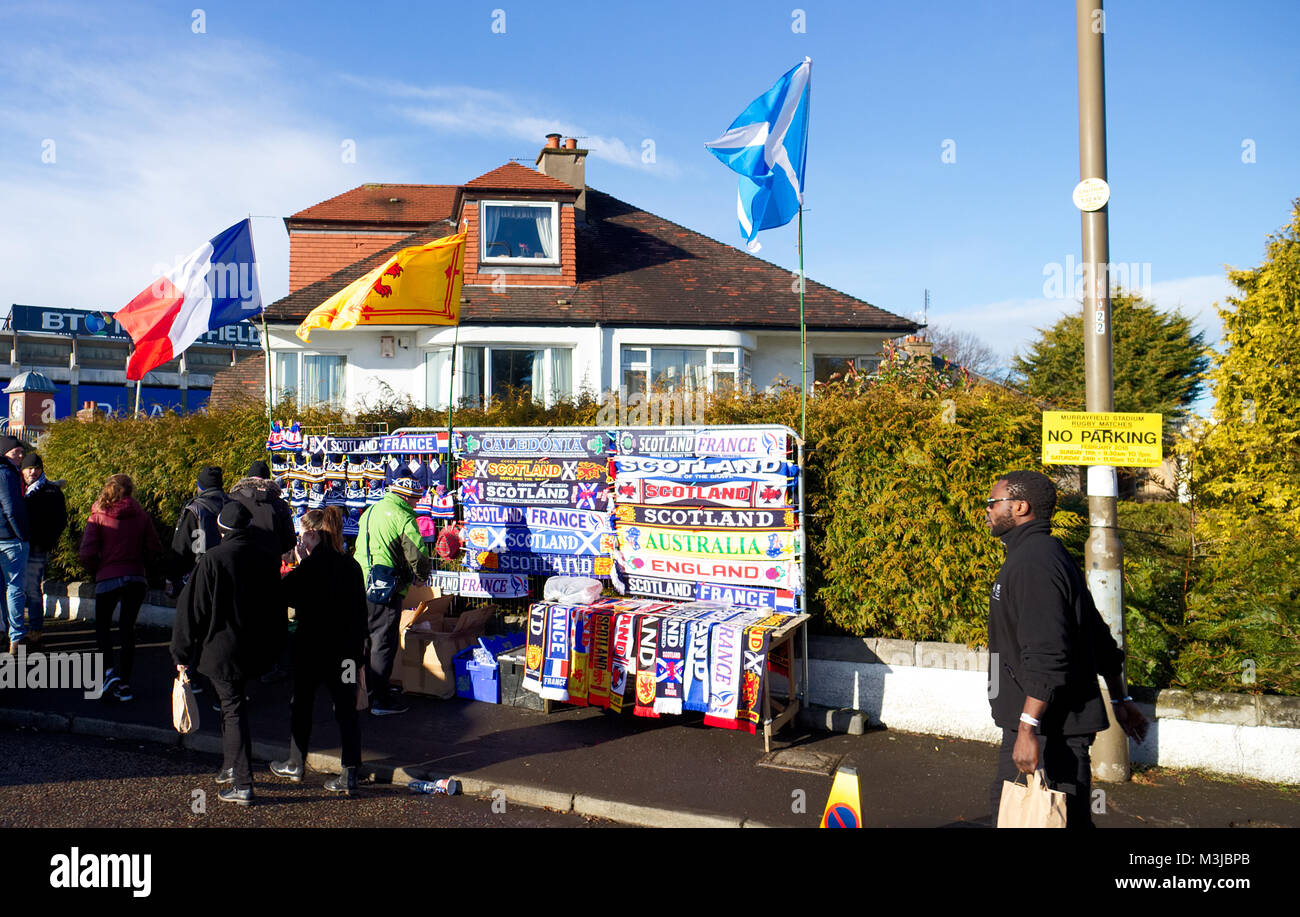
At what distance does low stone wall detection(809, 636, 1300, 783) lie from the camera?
5988 millimetres

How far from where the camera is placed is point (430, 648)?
7.95 meters

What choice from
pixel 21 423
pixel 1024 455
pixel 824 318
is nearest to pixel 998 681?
pixel 1024 455

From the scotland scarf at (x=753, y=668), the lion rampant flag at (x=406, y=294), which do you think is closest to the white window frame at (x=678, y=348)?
the lion rampant flag at (x=406, y=294)

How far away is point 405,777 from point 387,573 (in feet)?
6.38

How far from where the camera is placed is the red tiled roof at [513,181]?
60.3ft

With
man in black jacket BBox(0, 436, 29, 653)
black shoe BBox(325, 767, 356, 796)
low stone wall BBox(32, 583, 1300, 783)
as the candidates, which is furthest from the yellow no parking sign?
man in black jacket BBox(0, 436, 29, 653)

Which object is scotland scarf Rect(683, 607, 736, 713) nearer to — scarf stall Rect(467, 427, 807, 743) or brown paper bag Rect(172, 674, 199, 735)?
scarf stall Rect(467, 427, 807, 743)

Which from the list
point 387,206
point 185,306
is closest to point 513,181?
point 387,206

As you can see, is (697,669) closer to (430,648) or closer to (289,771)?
(430,648)

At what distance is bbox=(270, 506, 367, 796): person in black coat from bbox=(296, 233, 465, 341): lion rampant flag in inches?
143

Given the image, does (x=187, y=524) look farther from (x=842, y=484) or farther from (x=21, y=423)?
(x=21, y=423)

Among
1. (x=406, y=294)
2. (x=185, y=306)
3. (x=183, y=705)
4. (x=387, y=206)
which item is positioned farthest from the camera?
(x=387, y=206)

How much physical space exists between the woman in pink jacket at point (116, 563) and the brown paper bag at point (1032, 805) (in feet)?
24.7

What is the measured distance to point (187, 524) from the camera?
313 inches
